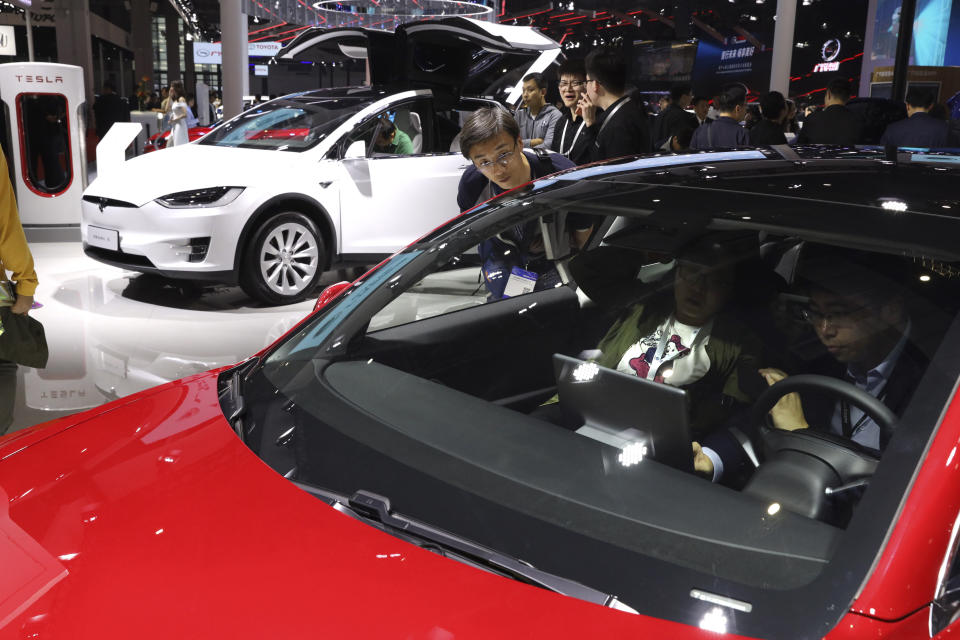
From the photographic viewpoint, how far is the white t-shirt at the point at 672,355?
200 cm

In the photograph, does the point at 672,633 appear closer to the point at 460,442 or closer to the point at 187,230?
the point at 460,442

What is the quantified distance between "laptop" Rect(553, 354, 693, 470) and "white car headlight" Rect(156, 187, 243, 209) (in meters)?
4.32

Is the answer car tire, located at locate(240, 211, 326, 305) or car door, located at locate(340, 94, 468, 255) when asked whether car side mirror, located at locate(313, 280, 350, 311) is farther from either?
car door, located at locate(340, 94, 468, 255)

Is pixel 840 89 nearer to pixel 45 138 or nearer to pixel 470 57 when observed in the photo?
pixel 470 57

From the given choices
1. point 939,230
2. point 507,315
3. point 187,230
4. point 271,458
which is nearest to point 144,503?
point 271,458

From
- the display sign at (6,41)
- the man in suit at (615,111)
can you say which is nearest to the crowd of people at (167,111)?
the display sign at (6,41)

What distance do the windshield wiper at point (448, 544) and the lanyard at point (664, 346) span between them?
942 mm

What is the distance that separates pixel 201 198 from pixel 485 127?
9.88 ft

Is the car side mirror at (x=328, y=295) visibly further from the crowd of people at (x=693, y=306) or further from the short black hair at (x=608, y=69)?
the short black hair at (x=608, y=69)

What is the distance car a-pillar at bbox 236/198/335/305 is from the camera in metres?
5.74

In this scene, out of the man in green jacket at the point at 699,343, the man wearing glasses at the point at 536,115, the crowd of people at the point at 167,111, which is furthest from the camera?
the crowd of people at the point at 167,111

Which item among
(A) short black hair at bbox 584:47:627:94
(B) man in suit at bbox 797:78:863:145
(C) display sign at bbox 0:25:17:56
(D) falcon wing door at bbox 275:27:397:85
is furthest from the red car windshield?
(C) display sign at bbox 0:25:17:56

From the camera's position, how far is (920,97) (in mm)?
6332

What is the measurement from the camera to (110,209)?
5.61 meters
